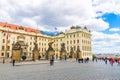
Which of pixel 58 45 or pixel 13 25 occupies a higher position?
pixel 13 25

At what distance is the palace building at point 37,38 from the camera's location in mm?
74375

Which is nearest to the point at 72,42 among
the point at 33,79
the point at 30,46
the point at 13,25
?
the point at 30,46

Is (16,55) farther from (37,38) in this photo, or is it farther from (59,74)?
(37,38)

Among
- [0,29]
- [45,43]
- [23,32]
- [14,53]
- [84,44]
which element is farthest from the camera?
[45,43]

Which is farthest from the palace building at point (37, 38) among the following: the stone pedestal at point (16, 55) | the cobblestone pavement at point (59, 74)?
the cobblestone pavement at point (59, 74)

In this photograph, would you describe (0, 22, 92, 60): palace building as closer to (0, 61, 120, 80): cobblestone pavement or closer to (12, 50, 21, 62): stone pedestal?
(12, 50, 21, 62): stone pedestal

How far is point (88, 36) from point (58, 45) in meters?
19.0

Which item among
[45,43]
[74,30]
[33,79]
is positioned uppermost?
[74,30]

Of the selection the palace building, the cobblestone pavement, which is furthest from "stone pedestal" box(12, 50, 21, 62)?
the palace building

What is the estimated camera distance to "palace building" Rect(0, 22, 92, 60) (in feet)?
244

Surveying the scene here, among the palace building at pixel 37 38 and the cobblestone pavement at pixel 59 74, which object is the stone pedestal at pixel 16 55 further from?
the palace building at pixel 37 38

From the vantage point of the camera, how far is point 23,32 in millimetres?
82125

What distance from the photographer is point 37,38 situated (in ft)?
295

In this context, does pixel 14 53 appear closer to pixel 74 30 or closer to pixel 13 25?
pixel 13 25
